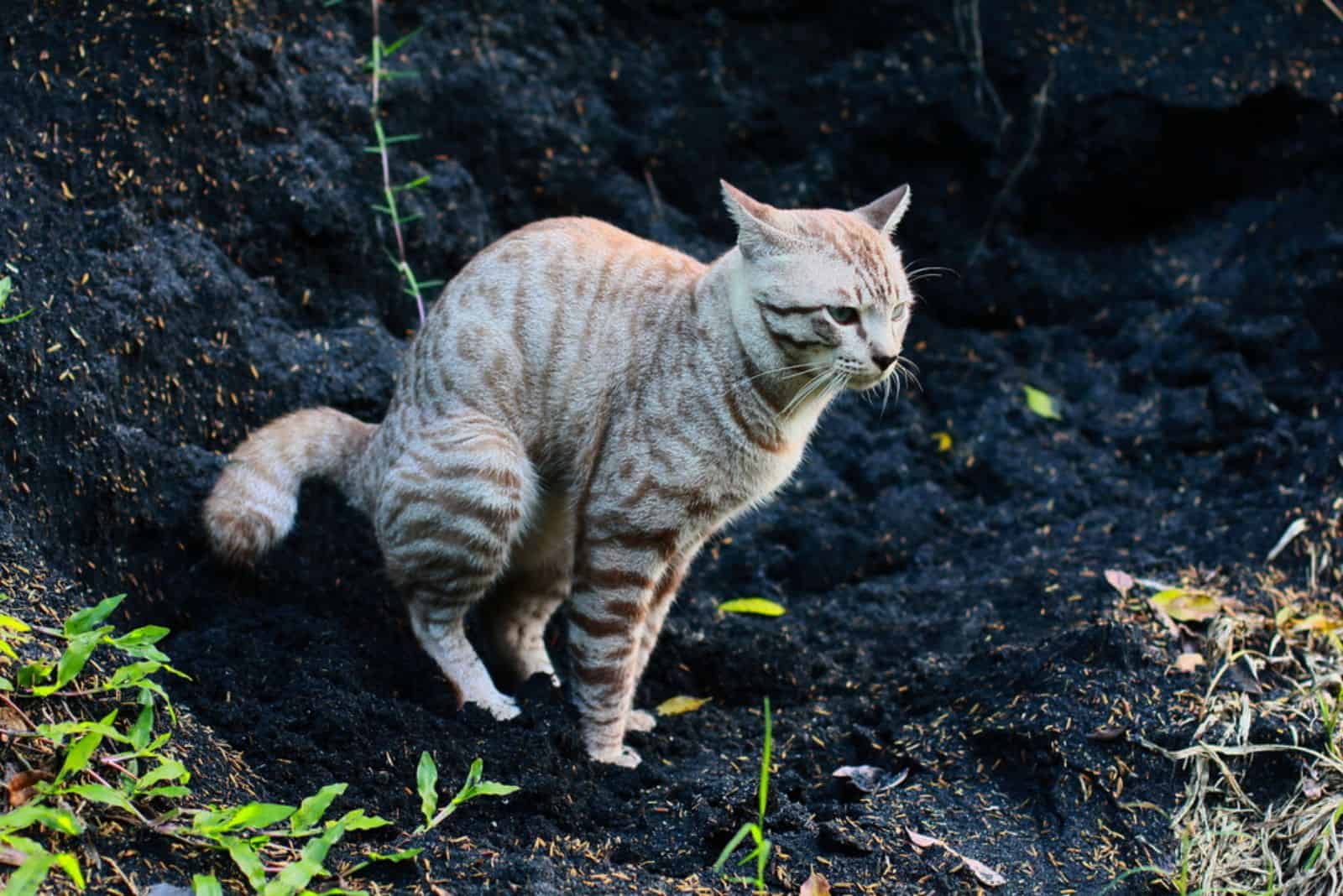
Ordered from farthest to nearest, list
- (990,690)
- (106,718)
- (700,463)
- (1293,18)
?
(1293,18) → (990,690) → (700,463) → (106,718)

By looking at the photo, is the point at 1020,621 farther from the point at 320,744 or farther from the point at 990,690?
the point at 320,744

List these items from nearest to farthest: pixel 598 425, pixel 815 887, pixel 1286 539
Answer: pixel 815 887, pixel 598 425, pixel 1286 539

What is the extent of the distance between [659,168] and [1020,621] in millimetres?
3016

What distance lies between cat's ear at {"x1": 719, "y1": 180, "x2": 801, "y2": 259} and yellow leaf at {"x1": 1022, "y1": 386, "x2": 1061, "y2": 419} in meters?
2.69

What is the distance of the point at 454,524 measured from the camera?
416 cm

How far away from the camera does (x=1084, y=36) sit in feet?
21.7

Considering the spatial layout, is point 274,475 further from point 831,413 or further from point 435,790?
point 831,413

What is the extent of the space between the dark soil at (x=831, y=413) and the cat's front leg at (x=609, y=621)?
16 centimetres

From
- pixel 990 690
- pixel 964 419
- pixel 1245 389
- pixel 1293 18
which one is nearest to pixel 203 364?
pixel 990 690

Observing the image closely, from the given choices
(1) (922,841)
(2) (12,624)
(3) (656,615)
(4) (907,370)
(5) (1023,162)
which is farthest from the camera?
(5) (1023,162)

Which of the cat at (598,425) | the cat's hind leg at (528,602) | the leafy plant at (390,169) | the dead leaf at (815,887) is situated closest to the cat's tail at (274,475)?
the cat at (598,425)

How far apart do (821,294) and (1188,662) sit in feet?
6.08

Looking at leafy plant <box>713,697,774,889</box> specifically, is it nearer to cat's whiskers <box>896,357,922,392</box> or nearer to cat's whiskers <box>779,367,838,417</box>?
cat's whiskers <box>779,367,838,417</box>

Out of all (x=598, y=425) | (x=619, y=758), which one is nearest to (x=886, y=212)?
(x=598, y=425)
